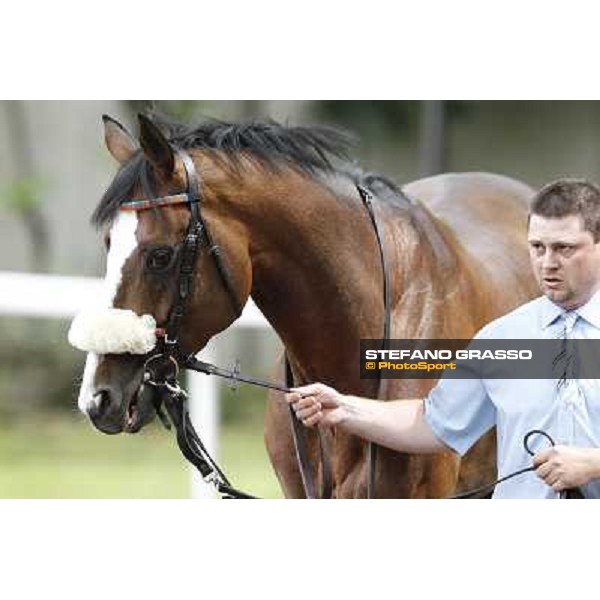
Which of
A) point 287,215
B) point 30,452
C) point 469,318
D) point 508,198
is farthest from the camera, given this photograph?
point 30,452

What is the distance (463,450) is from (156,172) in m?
0.83

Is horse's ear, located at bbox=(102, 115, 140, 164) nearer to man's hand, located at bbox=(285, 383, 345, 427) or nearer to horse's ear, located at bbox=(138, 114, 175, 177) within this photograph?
horse's ear, located at bbox=(138, 114, 175, 177)

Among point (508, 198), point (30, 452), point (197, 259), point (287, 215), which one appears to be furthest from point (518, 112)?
point (30, 452)

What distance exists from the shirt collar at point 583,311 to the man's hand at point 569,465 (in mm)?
288

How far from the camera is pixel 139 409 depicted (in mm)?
2727

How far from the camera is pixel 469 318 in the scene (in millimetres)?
3113

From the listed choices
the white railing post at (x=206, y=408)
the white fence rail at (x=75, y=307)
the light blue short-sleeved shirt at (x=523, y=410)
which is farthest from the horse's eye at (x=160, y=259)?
the white railing post at (x=206, y=408)

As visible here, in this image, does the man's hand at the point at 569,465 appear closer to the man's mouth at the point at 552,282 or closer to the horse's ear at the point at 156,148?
the man's mouth at the point at 552,282

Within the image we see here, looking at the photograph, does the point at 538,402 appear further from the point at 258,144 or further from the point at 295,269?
the point at 258,144

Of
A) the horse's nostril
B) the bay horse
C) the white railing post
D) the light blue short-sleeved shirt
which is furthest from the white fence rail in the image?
the light blue short-sleeved shirt

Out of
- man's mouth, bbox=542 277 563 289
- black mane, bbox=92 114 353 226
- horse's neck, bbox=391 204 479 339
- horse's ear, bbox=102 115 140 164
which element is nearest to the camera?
man's mouth, bbox=542 277 563 289

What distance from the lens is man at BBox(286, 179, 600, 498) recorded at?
247 cm

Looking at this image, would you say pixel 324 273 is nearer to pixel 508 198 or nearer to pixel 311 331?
pixel 311 331

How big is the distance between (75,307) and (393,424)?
157 centimetres
